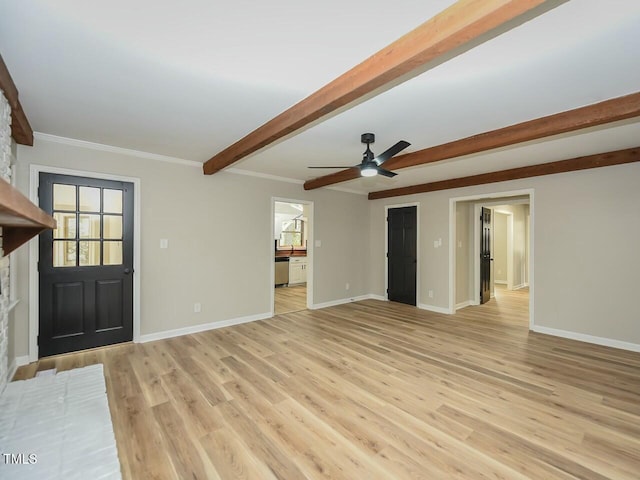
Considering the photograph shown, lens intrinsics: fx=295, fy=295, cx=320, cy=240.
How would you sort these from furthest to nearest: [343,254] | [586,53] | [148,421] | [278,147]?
[343,254], [278,147], [148,421], [586,53]

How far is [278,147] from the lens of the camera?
3.69m

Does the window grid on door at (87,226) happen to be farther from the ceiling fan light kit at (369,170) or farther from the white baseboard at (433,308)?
the white baseboard at (433,308)

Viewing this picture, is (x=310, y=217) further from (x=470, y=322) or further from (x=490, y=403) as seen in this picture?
(x=490, y=403)

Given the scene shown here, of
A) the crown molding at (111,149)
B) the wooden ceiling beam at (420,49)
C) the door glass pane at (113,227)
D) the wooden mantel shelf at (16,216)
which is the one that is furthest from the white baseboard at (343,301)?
the wooden mantel shelf at (16,216)

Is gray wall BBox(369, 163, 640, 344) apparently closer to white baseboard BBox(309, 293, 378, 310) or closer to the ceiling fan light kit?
the ceiling fan light kit

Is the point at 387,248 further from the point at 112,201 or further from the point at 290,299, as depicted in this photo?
the point at 112,201

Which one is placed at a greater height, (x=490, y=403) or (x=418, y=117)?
(x=418, y=117)

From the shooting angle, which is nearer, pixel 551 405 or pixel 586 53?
pixel 586 53

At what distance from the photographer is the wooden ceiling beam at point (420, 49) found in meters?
1.31

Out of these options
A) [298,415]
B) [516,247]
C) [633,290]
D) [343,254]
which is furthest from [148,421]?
[516,247]

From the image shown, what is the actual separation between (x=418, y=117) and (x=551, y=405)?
2693 millimetres

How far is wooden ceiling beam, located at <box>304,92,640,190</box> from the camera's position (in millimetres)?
2357

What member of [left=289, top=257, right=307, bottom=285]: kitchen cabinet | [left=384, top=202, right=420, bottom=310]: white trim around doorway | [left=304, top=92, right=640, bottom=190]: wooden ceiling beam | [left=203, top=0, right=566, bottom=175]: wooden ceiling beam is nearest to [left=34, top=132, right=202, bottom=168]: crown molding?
[left=203, top=0, right=566, bottom=175]: wooden ceiling beam

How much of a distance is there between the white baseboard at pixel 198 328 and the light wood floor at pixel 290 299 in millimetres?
572
